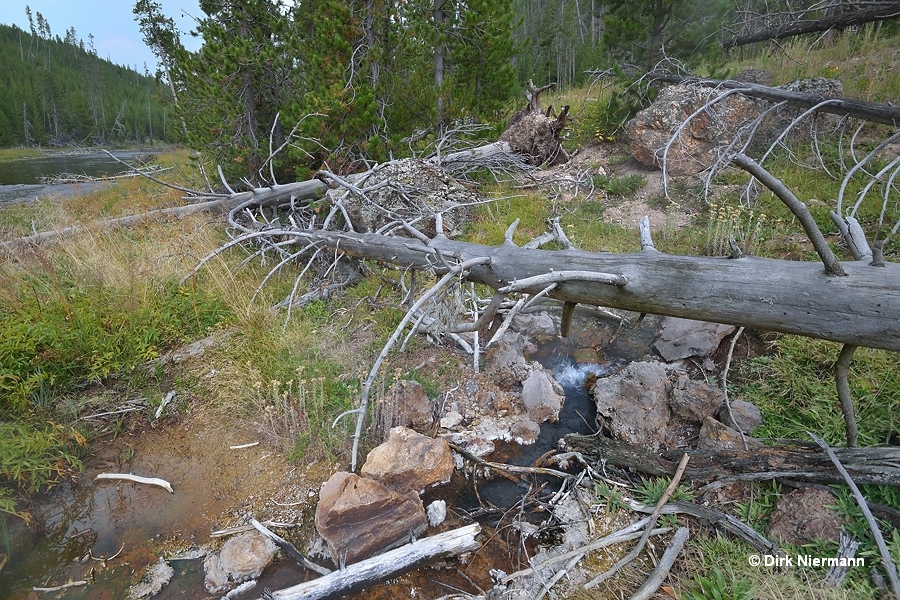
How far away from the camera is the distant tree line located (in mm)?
39812

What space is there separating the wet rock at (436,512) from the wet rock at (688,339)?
9.24ft

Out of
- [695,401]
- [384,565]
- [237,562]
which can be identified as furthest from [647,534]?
[237,562]

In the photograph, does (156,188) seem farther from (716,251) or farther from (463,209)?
(716,251)

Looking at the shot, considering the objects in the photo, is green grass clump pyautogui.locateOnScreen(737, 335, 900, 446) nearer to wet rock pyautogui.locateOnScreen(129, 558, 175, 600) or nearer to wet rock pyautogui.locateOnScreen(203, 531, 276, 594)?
wet rock pyautogui.locateOnScreen(203, 531, 276, 594)

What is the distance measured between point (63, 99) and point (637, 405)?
6442 cm

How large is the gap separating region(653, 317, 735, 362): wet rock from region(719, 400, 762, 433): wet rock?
2.95 ft

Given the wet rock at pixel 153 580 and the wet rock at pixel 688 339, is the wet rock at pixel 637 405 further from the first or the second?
the wet rock at pixel 153 580

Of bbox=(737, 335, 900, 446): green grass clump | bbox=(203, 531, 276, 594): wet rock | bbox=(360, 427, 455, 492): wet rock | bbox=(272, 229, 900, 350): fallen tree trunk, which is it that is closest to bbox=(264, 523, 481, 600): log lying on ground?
bbox=(203, 531, 276, 594): wet rock

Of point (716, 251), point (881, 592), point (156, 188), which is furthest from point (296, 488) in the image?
point (156, 188)

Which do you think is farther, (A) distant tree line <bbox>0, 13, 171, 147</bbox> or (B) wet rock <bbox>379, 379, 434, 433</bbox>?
(A) distant tree line <bbox>0, 13, 171, 147</bbox>

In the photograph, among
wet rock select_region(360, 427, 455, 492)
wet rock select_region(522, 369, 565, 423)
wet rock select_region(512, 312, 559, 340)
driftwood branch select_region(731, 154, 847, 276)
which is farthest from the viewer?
wet rock select_region(512, 312, 559, 340)

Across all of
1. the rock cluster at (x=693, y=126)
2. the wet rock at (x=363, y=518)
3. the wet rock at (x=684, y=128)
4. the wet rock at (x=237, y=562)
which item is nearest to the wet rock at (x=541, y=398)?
the wet rock at (x=363, y=518)

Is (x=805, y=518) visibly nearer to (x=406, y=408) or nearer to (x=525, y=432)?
(x=525, y=432)

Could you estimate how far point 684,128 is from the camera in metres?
7.54
